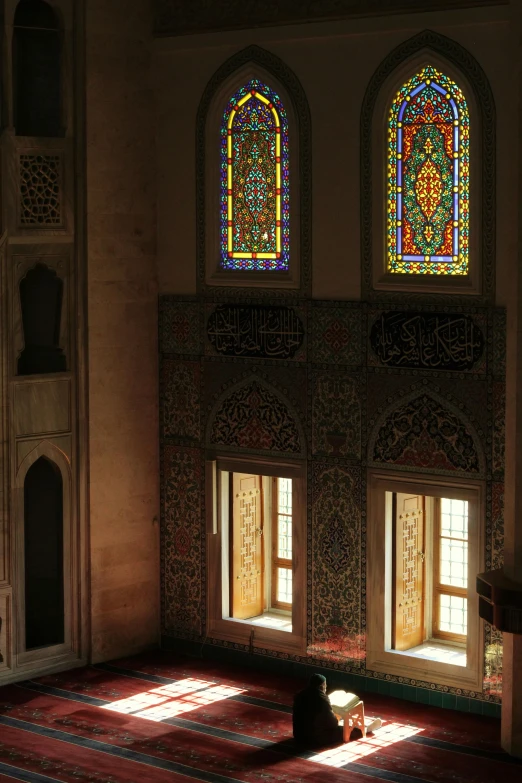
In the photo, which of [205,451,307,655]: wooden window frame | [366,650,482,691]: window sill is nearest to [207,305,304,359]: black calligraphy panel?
[205,451,307,655]: wooden window frame

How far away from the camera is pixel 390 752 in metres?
8.13

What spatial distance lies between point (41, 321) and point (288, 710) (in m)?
3.00

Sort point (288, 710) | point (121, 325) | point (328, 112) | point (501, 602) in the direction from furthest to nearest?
point (121, 325) < point (328, 112) < point (288, 710) < point (501, 602)

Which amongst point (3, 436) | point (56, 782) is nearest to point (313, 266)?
point (3, 436)

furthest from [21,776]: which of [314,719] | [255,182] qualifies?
[255,182]

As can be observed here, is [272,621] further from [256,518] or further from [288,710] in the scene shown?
[288,710]

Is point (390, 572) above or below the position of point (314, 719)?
above

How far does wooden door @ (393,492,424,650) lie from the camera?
9.09 meters

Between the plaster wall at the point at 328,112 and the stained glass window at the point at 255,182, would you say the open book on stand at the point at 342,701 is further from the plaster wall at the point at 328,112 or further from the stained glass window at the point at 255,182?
the stained glass window at the point at 255,182

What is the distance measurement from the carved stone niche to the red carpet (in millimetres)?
817

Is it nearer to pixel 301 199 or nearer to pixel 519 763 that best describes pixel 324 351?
pixel 301 199

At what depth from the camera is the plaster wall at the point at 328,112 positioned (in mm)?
8320

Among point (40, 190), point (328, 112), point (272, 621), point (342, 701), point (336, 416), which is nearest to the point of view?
point (342, 701)

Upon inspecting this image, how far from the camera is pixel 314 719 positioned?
26.9 feet
